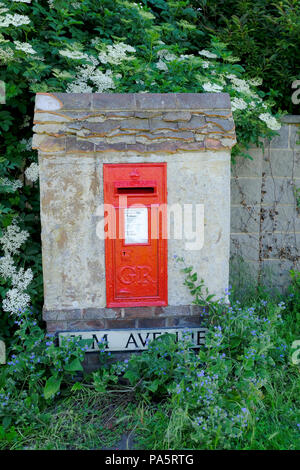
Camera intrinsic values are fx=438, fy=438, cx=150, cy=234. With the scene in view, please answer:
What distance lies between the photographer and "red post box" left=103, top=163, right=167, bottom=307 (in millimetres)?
2971

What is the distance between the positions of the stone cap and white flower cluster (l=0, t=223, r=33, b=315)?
88 centimetres

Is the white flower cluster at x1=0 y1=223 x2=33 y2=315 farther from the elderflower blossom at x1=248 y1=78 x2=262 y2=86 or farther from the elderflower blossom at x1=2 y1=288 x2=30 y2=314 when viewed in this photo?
the elderflower blossom at x1=248 y1=78 x2=262 y2=86

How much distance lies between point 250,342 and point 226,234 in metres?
0.77

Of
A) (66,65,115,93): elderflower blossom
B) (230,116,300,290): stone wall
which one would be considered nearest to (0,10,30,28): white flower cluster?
(66,65,115,93): elderflower blossom

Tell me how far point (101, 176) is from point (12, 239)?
1009 millimetres

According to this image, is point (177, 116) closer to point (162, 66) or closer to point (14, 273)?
point (162, 66)

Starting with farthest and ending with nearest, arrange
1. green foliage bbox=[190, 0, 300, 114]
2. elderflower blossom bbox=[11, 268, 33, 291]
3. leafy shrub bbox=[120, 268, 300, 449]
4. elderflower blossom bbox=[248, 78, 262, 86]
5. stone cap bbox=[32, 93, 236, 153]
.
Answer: green foliage bbox=[190, 0, 300, 114] → elderflower blossom bbox=[248, 78, 262, 86] → elderflower blossom bbox=[11, 268, 33, 291] → stone cap bbox=[32, 93, 236, 153] → leafy shrub bbox=[120, 268, 300, 449]

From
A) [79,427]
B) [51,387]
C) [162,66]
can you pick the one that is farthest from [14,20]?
[79,427]

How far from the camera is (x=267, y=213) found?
14.3 feet

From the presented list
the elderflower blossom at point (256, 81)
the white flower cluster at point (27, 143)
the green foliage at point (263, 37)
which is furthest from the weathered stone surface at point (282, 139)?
the white flower cluster at point (27, 143)

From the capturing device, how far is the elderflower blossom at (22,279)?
11.0 ft

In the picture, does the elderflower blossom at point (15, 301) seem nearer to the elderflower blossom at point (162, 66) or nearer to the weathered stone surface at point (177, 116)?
the weathered stone surface at point (177, 116)

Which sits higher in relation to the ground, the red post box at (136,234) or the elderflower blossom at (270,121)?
the elderflower blossom at (270,121)

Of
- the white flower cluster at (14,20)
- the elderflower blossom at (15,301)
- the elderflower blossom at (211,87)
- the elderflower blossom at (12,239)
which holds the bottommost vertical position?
the elderflower blossom at (15,301)
